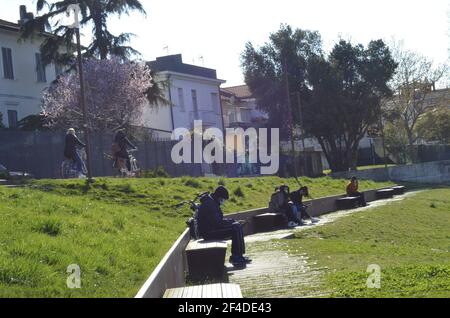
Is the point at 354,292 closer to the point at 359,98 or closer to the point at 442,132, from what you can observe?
the point at 359,98

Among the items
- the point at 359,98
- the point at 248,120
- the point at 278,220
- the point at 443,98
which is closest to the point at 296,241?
the point at 278,220

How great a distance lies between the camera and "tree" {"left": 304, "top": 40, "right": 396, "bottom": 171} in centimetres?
5106

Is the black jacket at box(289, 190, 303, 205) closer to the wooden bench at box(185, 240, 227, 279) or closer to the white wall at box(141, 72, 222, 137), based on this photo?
the wooden bench at box(185, 240, 227, 279)

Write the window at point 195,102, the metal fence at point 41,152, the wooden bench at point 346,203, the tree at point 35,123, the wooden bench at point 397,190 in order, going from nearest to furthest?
the wooden bench at point 346,203 < the metal fence at point 41,152 < the wooden bench at point 397,190 < the tree at point 35,123 < the window at point 195,102

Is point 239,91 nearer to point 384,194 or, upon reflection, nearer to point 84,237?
point 384,194

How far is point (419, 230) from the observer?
19953 mm

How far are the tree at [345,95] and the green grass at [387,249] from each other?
935 inches

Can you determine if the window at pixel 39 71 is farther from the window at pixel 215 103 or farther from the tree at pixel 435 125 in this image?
the tree at pixel 435 125

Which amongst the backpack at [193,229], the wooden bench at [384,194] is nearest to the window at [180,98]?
the wooden bench at [384,194]

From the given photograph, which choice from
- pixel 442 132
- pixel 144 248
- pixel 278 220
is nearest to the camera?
pixel 144 248

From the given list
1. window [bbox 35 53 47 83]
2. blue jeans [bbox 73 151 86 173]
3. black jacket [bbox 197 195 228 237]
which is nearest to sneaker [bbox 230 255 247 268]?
black jacket [bbox 197 195 228 237]

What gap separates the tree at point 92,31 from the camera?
36531 mm

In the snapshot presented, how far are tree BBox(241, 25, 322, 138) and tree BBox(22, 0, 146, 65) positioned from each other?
17.2m
